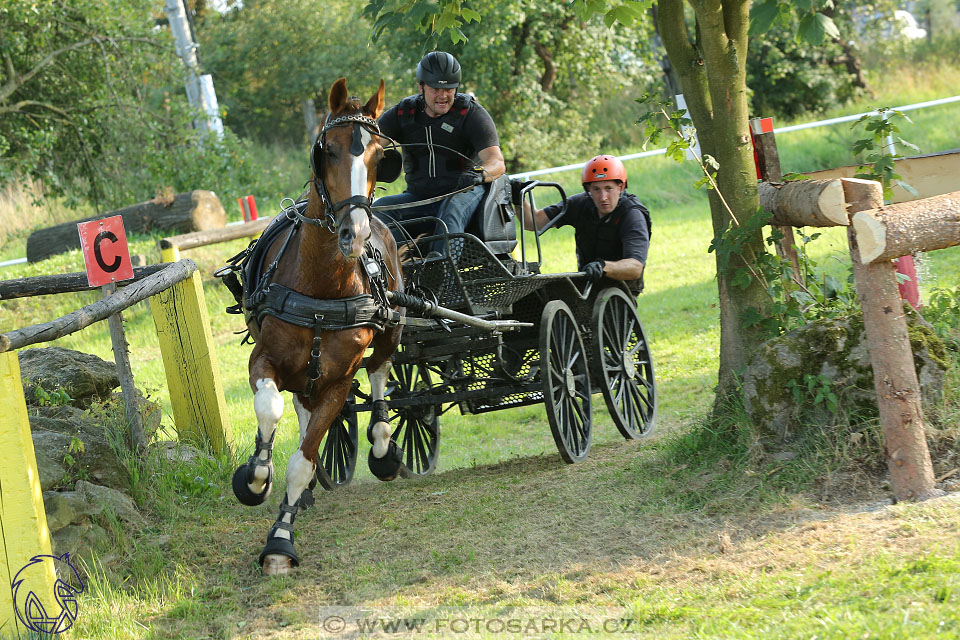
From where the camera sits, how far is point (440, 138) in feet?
21.4

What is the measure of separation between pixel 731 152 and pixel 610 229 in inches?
81.7

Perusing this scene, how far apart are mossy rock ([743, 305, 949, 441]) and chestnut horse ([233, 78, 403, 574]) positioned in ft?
6.07

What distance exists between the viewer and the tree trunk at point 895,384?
4285 mm

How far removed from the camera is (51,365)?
19.9 feet

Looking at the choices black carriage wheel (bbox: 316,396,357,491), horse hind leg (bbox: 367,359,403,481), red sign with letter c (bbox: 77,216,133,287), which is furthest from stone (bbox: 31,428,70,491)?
black carriage wheel (bbox: 316,396,357,491)

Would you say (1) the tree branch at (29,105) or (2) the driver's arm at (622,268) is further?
(1) the tree branch at (29,105)

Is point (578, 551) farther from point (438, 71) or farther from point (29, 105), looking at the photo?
point (29, 105)

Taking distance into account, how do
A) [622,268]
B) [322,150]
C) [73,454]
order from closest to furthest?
[322,150]
[73,454]
[622,268]

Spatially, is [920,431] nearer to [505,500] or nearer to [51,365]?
[505,500]

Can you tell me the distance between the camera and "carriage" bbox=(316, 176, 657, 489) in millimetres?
5996

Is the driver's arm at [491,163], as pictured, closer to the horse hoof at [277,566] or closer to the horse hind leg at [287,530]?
the horse hind leg at [287,530]

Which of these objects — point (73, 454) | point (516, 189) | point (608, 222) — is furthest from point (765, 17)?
point (73, 454)

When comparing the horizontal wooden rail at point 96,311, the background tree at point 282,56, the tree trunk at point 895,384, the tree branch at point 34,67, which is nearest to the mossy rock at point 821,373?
the tree trunk at point 895,384

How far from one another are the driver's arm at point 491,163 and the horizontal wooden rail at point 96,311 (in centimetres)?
190
